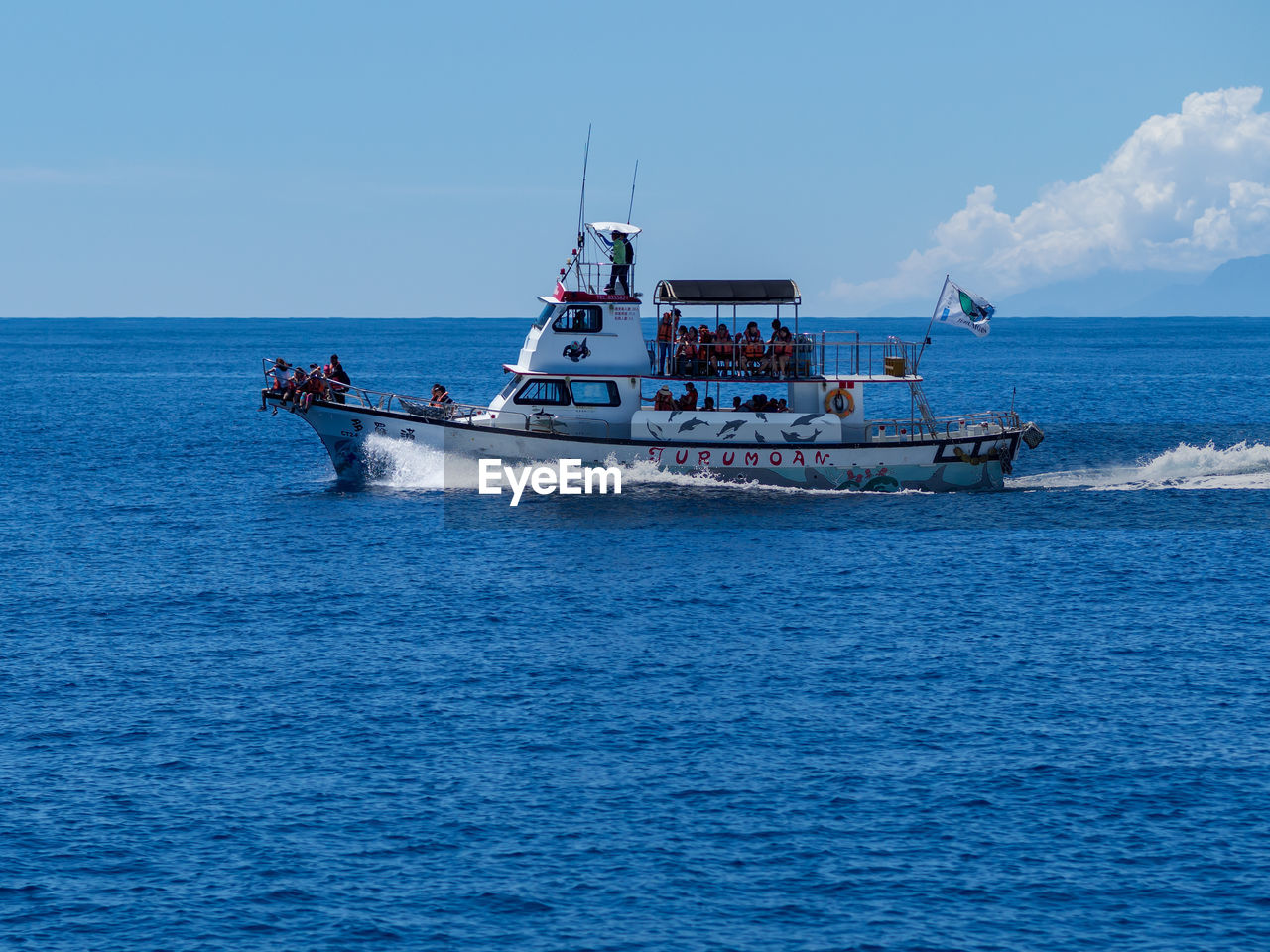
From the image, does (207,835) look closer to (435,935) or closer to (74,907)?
(74,907)

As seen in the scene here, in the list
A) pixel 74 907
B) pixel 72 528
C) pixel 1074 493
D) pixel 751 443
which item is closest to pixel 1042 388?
pixel 1074 493

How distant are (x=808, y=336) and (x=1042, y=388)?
Answer: 79.9m

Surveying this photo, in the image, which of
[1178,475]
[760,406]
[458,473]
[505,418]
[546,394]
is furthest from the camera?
[1178,475]

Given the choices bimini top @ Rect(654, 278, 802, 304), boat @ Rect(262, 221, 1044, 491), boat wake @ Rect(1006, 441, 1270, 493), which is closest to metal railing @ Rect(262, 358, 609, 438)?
boat @ Rect(262, 221, 1044, 491)

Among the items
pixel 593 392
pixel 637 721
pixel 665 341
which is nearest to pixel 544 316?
pixel 593 392

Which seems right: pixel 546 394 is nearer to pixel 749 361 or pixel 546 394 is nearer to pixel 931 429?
pixel 749 361

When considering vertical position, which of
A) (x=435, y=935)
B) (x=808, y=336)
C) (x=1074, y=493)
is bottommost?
(x=435, y=935)

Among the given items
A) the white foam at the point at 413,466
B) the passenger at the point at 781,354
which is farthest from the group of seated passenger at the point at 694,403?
the white foam at the point at 413,466

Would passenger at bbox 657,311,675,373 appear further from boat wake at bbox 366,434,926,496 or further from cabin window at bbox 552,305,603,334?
boat wake at bbox 366,434,926,496

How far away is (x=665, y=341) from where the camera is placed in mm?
47094

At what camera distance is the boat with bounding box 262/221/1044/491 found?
46.1 m

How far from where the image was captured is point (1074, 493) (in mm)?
52031

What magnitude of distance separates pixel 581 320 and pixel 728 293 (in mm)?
5054

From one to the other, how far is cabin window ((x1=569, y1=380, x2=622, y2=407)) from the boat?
0.03 meters
